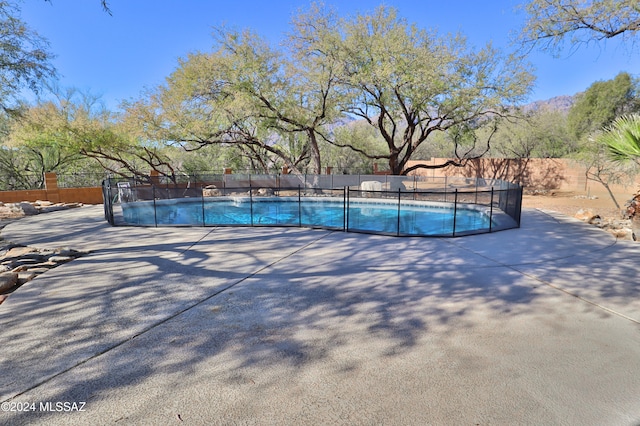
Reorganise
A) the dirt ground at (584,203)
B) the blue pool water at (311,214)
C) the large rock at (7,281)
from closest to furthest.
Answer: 1. the large rock at (7,281)
2. the blue pool water at (311,214)
3. the dirt ground at (584,203)

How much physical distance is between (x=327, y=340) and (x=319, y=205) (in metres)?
15.1

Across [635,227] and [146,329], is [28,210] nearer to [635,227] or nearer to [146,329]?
[146,329]

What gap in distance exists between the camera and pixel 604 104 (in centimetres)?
2852

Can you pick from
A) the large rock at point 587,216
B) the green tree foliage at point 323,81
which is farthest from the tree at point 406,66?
the large rock at point 587,216

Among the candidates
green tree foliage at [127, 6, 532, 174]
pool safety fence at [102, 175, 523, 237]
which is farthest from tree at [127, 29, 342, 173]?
pool safety fence at [102, 175, 523, 237]

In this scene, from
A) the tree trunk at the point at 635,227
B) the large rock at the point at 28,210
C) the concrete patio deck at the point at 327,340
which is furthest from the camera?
the large rock at the point at 28,210

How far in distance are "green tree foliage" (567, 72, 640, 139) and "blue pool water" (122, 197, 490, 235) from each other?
19.9m

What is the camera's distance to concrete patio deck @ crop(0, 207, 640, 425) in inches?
102

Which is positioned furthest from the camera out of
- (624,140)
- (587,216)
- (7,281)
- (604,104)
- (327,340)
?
(604,104)

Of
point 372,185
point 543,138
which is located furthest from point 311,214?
point 543,138

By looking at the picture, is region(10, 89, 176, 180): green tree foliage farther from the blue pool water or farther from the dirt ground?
the dirt ground

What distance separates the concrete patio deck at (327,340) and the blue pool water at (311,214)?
6.42m

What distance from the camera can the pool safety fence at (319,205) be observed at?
12055 mm

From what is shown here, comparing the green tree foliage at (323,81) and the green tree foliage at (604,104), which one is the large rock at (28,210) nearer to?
the green tree foliage at (323,81)
